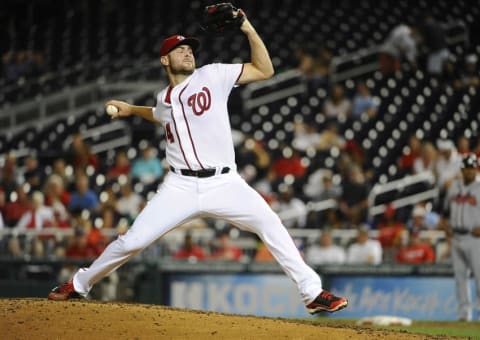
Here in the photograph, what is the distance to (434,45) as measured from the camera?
61.8 feet

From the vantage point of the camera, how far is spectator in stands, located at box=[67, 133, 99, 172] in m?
16.2

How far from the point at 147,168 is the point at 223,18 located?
343 inches

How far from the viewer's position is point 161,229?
290 inches

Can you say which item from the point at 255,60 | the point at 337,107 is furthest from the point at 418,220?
the point at 255,60

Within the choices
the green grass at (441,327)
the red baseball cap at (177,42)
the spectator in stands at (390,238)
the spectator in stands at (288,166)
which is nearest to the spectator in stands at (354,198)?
the spectator in stands at (390,238)

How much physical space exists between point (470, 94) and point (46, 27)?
9.13m

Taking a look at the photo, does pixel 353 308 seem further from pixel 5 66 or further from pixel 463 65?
pixel 5 66

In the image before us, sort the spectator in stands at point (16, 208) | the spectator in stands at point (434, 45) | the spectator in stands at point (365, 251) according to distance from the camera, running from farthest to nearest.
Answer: the spectator in stands at point (434, 45) → the spectator in stands at point (16, 208) → the spectator in stands at point (365, 251)

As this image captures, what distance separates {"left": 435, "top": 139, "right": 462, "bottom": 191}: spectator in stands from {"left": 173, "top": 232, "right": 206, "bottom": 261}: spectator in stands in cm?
312

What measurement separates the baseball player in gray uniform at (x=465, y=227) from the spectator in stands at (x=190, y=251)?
326 centimetres

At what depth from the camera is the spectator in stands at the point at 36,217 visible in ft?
46.1

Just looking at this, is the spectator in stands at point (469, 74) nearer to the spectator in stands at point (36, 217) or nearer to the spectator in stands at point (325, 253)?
the spectator in stands at point (325, 253)

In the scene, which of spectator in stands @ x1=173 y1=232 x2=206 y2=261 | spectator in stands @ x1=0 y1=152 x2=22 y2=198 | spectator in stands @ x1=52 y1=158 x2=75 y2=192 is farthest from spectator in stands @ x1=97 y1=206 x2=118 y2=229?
spectator in stands @ x1=0 y1=152 x2=22 y2=198

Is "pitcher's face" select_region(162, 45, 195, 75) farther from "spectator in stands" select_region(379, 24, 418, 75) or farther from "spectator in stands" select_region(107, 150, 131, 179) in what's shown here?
"spectator in stands" select_region(379, 24, 418, 75)
